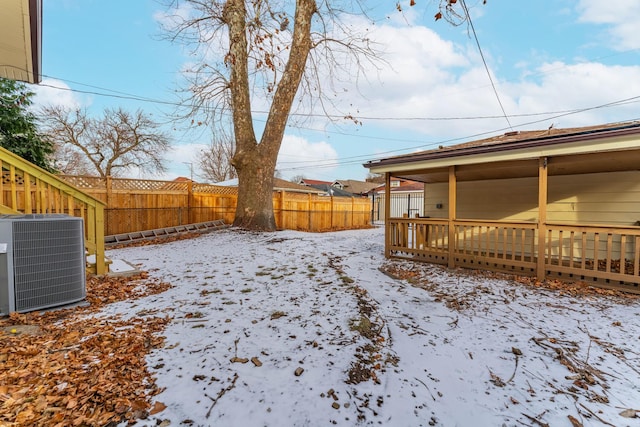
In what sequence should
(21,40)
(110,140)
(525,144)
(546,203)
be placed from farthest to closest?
1. (110,140)
2. (546,203)
3. (525,144)
4. (21,40)

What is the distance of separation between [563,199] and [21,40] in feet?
29.9

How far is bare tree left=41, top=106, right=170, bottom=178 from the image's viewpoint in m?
18.6

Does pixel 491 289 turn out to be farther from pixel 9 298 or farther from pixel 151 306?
pixel 9 298

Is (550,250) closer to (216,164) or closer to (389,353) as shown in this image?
(389,353)

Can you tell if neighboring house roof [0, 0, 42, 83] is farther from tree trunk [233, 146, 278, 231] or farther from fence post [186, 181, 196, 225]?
fence post [186, 181, 196, 225]

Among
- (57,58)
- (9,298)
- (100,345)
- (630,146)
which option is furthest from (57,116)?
(630,146)

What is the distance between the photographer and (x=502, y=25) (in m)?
6.78

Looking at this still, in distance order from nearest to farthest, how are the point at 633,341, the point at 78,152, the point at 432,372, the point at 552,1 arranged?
1. the point at 432,372
2. the point at 633,341
3. the point at 552,1
4. the point at 78,152

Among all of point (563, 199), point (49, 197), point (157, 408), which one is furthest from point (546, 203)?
point (49, 197)

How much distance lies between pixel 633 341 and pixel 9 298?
20.1 feet

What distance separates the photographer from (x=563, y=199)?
20.4 ft

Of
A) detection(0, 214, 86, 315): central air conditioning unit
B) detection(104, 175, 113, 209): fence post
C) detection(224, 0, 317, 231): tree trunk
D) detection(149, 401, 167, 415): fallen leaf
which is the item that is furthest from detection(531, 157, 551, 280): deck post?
detection(104, 175, 113, 209): fence post

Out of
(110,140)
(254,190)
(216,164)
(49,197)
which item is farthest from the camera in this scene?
(216,164)

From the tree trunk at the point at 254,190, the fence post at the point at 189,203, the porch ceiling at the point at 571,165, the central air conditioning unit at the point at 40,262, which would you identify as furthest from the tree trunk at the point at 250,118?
the central air conditioning unit at the point at 40,262
